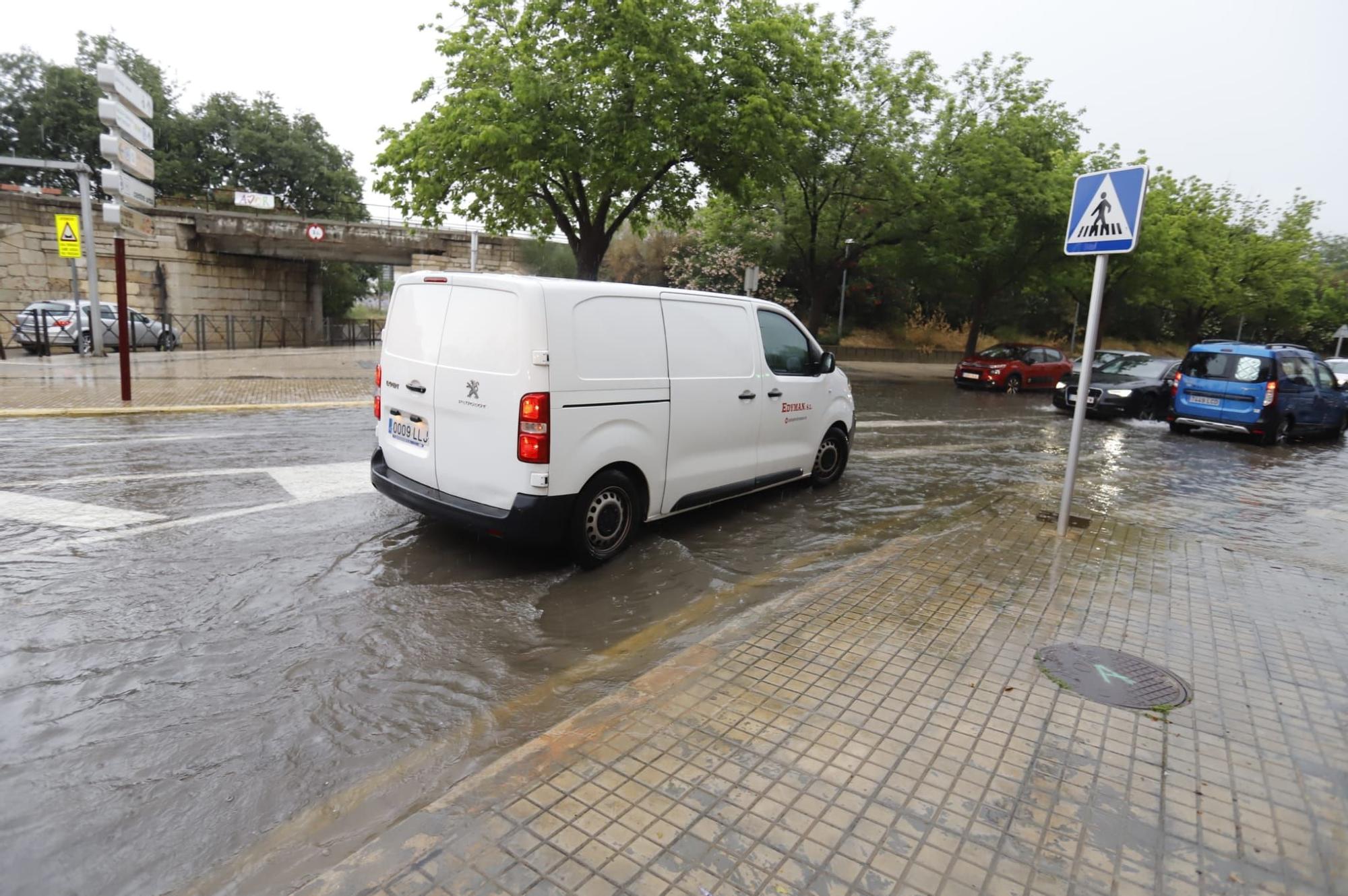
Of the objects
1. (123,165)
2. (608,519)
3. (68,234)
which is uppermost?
(123,165)

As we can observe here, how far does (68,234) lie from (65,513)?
1773 cm

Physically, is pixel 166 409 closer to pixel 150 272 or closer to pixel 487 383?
pixel 487 383

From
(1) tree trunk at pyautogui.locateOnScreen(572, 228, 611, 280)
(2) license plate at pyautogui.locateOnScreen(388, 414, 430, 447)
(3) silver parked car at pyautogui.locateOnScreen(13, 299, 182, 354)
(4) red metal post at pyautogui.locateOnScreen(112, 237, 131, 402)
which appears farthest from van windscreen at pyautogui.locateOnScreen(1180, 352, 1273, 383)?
(3) silver parked car at pyautogui.locateOnScreen(13, 299, 182, 354)

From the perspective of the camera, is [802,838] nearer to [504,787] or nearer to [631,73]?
[504,787]

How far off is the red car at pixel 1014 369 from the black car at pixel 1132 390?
18.0ft

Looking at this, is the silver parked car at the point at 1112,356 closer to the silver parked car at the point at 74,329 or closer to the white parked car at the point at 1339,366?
the white parked car at the point at 1339,366

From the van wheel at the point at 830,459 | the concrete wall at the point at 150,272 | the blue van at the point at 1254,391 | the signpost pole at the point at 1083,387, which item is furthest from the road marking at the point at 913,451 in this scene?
the concrete wall at the point at 150,272

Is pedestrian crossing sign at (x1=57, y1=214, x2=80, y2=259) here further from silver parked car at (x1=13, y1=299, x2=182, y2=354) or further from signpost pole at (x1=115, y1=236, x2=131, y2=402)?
signpost pole at (x1=115, y1=236, x2=131, y2=402)

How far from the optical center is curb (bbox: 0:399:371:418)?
10508 mm

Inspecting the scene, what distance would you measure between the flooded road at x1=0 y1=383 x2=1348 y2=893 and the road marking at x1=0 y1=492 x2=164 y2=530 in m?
0.03

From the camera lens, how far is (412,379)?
5551 millimetres

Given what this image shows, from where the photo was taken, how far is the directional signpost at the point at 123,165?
1136cm

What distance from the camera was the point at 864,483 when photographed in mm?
8812

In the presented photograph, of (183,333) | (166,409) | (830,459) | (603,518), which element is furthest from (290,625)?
(183,333)
